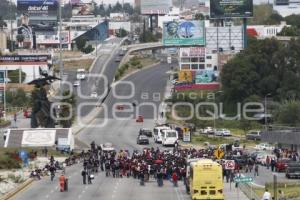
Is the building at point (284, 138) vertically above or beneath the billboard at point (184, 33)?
beneath

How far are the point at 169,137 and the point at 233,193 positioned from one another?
39.4m

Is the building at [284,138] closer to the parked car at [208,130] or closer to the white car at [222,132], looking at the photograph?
the white car at [222,132]

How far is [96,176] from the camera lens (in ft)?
196

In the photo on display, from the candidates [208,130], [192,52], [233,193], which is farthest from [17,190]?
[192,52]

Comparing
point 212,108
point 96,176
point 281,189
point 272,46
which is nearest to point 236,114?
point 212,108

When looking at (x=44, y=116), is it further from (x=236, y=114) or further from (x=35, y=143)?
(x=236, y=114)

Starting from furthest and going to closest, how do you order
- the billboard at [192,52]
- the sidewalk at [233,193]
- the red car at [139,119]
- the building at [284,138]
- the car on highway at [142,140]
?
the billboard at [192,52], the red car at [139,119], the car on highway at [142,140], the building at [284,138], the sidewalk at [233,193]

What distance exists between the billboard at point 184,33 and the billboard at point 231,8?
455 inches

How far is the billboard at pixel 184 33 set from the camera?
178 m

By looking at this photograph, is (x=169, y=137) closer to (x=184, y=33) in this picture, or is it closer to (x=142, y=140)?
(x=142, y=140)

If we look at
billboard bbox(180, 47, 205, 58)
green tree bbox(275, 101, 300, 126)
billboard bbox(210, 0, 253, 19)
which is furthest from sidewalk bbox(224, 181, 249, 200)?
billboard bbox(210, 0, 253, 19)

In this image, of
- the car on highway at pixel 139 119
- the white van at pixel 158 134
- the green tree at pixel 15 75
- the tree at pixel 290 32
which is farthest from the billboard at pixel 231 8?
the white van at pixel 158 134

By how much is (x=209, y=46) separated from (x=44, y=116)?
304 feet

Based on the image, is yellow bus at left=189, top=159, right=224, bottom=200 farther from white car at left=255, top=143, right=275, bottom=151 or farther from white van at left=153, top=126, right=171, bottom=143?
white van at left=153, top=126, right=171, bottom=143
